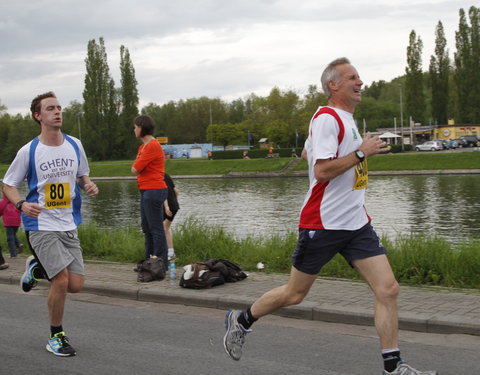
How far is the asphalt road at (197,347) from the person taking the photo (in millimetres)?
5074

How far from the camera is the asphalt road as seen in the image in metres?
5.07

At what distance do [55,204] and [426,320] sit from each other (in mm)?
3407

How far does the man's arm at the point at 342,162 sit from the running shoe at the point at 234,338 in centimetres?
133

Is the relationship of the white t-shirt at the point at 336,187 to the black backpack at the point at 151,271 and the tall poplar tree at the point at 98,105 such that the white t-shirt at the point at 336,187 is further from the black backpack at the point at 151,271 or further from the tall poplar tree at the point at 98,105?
the tall poplar tree at the point at 98,105

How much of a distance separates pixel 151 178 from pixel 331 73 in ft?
16.4

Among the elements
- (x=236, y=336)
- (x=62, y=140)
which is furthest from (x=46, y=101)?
(x=236, y=336)

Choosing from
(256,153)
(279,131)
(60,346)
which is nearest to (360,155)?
(60,346)

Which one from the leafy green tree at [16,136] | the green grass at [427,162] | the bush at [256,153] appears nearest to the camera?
the green grass at [427,162]

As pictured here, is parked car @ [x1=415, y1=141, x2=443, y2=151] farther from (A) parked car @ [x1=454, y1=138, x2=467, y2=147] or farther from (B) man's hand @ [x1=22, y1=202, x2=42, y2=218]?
(B) man's hand @ [x1=22, y1=202, x2=42, y2=218]

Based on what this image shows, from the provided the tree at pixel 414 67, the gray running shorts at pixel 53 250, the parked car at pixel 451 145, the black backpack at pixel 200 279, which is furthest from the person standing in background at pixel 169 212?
the tree at pixel 414 67

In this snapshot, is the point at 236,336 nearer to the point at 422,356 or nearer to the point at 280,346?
the point at 280,346

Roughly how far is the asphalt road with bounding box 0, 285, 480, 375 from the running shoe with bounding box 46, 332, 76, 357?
56 millimetres

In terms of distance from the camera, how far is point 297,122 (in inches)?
3784

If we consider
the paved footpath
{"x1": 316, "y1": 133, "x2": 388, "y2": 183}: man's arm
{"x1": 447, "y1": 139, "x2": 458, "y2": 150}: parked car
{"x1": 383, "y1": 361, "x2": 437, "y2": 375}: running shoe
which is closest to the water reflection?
the paved footpath
